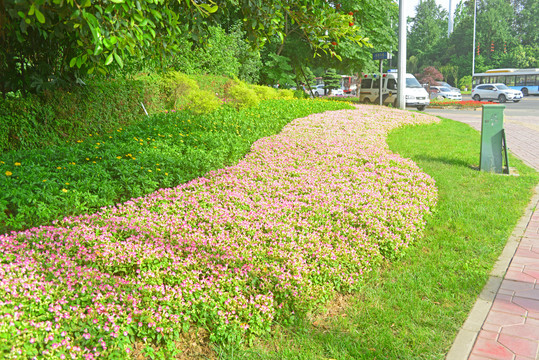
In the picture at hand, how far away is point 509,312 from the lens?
12.0 feet

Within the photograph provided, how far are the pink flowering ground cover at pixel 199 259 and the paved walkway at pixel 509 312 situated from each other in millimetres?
1006

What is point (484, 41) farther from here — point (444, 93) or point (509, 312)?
point (509, 312)

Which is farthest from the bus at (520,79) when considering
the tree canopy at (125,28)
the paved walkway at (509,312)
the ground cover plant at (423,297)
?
the paved walkway at (509,312)

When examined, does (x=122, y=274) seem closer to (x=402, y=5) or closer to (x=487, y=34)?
(x=402, y=5)

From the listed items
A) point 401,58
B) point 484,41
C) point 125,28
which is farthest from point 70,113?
point 484,41

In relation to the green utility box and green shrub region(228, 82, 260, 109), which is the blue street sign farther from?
the green utility box

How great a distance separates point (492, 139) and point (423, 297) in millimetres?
5337

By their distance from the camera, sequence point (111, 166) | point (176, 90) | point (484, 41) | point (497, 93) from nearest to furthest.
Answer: point (111, 166) < point (176, 90) < point (497, 93) < point (484, 41)

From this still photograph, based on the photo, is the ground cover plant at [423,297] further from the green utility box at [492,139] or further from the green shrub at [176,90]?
the green shrub at [176,90]

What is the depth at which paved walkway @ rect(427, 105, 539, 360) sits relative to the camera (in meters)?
3.14

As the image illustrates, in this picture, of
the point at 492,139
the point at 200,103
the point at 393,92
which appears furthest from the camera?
the point at 393,92

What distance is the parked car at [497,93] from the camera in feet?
114

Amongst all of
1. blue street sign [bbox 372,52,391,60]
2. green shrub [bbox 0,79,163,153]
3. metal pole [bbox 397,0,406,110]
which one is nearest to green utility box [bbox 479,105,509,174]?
green shrub [bbox 0,79,163,153]

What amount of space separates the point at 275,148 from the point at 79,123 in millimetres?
3802
